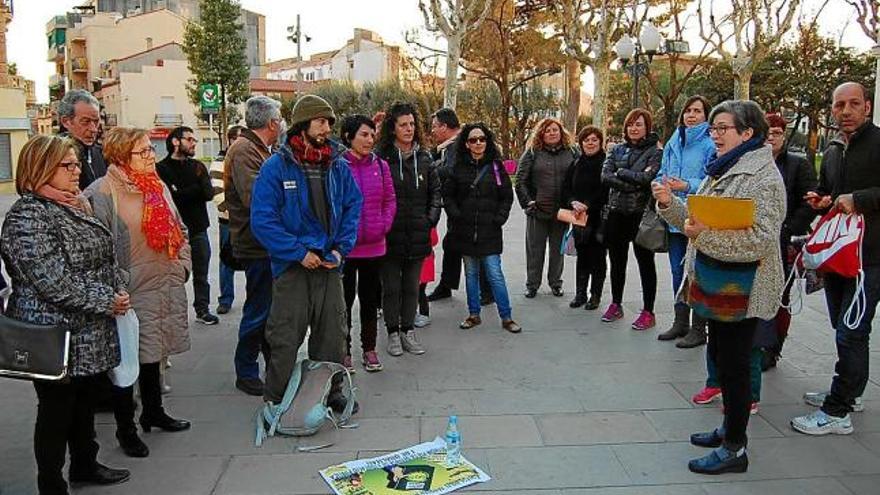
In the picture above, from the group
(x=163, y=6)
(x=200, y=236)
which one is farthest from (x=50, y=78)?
(x=200, y=236)

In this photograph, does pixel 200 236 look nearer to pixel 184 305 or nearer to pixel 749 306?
pixel 184 305

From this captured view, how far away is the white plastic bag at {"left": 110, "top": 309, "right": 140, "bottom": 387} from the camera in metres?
3.48

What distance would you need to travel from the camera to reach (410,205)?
5426 mm

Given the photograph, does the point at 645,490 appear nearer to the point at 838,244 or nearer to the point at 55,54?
the point at 838,244

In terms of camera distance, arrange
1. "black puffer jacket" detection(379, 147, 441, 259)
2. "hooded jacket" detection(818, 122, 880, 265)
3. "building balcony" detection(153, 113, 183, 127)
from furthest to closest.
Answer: "building balcony" detection(153, 113, 183, 127) → "black puffer jacket" detection(379, 147, 441, 259) → "hooded jacket" detection(818, 122, 880, 265)

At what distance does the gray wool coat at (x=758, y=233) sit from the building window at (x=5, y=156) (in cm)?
2877

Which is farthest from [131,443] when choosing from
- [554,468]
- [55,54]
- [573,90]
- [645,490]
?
[55,54]

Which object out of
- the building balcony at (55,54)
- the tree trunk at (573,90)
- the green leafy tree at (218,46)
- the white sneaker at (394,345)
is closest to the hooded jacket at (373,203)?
the white sneaker at (394,345)

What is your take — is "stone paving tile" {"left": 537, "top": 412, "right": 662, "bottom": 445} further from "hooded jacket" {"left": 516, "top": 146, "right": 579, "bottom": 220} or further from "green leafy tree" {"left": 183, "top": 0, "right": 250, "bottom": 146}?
"green leafy tree" {"left": 183, "top": 0, "right": 250, "bottom": 146}

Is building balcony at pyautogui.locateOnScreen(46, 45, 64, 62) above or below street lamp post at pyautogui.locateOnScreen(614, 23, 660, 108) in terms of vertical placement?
above

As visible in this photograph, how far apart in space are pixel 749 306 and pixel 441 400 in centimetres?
200

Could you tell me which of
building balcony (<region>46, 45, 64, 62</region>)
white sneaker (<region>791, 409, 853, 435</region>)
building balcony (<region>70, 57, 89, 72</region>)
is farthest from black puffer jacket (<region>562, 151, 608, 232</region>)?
building balcony (<region>46, 45, 64, 62</region>)

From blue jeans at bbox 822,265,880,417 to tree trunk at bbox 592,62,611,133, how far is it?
61.2ft

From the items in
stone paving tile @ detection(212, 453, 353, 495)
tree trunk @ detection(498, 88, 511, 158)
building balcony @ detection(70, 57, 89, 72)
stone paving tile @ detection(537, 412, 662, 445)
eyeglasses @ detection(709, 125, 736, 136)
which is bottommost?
stone paving tile @ detection(212, 453, 353, 495)
